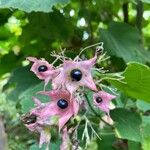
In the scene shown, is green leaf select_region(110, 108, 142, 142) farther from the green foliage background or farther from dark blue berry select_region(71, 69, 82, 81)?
dark blue berry select_region(71, 69, 82, 81)

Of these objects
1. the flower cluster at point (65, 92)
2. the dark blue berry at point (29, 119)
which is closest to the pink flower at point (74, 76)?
the flower cluster at point (65, 92)

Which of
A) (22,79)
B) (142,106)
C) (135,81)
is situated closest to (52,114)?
(135,81)

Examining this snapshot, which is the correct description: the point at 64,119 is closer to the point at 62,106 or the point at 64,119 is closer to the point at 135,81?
the point at 62,106

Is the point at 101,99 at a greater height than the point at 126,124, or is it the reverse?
the point at 101,99

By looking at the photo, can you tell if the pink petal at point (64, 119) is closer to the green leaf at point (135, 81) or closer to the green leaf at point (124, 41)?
the green leaf at point (135, 81)

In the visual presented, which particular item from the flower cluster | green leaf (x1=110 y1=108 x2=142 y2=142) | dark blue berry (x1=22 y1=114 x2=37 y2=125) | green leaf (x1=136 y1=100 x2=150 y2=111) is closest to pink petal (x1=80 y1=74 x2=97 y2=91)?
the flower cluster

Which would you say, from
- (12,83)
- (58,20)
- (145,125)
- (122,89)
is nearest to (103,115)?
(122,89)

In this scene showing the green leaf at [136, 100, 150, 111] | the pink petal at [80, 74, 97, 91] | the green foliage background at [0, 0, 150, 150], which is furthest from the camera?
the green leaf at [136, 100, 150, 111]
